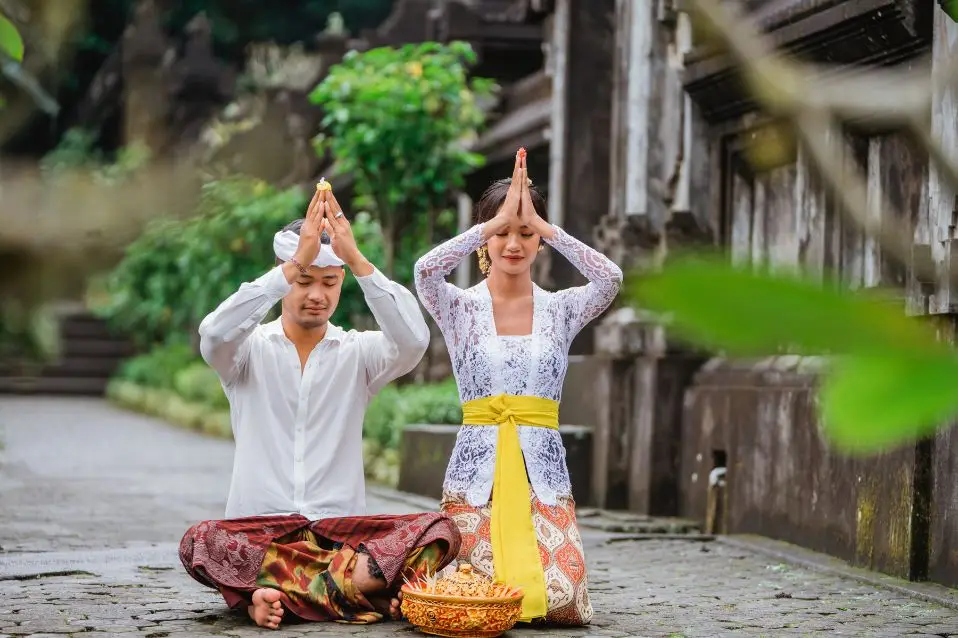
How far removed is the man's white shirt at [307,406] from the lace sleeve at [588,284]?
0.59 m

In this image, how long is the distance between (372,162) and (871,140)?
5859mm

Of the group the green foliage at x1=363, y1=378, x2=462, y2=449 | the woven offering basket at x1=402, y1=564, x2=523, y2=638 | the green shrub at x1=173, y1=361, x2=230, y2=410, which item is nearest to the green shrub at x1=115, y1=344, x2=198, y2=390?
the green shrub at x1=173, y1=361, x2=230, y2=410

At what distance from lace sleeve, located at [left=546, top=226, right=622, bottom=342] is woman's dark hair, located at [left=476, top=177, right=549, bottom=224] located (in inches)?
4.8

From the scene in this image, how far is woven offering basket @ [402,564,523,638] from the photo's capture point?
15.4ft

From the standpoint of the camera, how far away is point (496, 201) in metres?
5.33

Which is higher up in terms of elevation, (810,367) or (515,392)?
(810,367)

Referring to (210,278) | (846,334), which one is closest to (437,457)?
(210,278)

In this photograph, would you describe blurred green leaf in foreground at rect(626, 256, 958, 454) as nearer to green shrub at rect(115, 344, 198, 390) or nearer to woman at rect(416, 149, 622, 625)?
woman at rect(416, 149, 622, 625)

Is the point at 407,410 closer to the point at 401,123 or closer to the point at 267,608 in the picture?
the point at 401,123

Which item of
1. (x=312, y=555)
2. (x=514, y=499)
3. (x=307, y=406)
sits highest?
(x=307, y=406)

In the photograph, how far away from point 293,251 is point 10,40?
4.16 meters

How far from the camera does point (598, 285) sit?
17.7ft

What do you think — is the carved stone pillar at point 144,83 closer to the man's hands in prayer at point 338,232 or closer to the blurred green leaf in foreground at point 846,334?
the blurred green leaf in foreground at point 846,334

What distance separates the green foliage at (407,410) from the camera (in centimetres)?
1050
